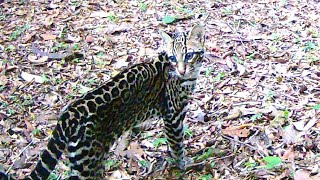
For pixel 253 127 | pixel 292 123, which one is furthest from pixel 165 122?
pixel 292 123

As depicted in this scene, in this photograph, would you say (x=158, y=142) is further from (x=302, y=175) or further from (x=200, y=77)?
(x=302, y=175)

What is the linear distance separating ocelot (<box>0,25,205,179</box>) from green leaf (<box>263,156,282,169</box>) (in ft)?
2.79

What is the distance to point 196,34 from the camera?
4957 millimetres

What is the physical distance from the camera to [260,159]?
5.14 metres

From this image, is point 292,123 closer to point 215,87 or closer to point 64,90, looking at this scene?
point 215,87

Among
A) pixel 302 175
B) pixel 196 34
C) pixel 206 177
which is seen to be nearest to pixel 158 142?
pixel 206 177

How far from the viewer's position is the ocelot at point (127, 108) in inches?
169

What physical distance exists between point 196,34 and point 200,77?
1729mm

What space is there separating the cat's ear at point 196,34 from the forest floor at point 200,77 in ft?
3.81

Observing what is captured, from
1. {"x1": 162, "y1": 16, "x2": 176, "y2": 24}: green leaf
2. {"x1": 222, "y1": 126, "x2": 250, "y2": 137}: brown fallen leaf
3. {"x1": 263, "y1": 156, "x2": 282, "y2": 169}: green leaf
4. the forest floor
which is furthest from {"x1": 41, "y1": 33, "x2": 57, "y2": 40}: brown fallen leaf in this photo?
{"x1": 263, "y1": 156, "x2": 282, "y2": 169}: green leaf

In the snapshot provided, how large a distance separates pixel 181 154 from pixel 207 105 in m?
Result: 0.98

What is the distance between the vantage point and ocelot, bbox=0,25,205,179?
4289 millimetres

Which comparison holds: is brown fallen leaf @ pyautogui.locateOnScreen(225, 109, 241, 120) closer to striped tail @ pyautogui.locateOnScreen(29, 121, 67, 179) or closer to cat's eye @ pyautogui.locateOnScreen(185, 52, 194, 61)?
cat's eye @ pyautogui.locateOnScreen(185, 52, 194, 61)

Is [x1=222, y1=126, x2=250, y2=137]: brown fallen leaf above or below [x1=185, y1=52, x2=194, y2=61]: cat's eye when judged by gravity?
below
